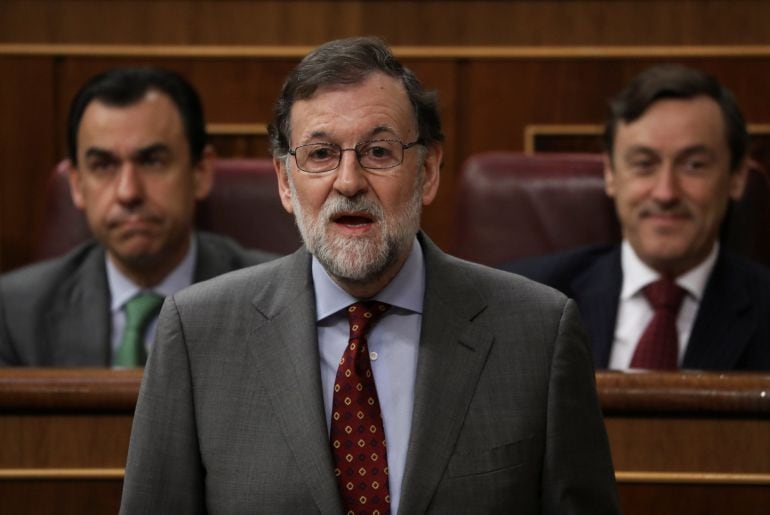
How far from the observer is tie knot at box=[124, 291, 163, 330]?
173 cm

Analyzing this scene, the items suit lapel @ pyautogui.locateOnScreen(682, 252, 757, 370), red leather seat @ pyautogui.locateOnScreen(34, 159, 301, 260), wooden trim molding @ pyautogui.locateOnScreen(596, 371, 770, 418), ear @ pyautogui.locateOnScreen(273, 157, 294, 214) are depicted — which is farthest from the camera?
red leather seat @ pyautogui.locateOnScreen(34, 159, 301, 260)

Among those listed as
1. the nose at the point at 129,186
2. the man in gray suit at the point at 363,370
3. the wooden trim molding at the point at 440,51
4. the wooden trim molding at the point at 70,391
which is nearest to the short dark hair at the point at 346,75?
the man in gray suit at the point at 363,370

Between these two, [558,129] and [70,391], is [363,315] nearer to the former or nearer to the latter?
[70,391]

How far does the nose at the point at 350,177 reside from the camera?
95cm

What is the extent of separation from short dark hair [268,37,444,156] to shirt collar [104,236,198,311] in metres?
0.77

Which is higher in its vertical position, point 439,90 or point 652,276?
point 439,90

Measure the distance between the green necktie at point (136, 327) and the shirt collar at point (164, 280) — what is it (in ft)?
0.05

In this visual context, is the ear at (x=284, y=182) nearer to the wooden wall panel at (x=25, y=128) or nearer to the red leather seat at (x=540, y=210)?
the red leather seat at (x=540, y=210)

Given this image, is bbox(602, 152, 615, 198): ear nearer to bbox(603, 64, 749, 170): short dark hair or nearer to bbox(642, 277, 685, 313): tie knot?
bbox(603, 64, 749, 170): short dark hair

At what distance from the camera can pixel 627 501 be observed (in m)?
1.17

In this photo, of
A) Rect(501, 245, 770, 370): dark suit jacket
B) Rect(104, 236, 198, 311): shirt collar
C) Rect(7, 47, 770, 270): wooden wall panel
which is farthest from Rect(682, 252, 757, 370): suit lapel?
Rect(104, 236, 198, 311): shirt collar

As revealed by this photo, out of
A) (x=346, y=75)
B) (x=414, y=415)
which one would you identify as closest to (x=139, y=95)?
(x=346, y=75)

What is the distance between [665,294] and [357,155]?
0.85m

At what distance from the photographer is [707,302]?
5.56 feet
